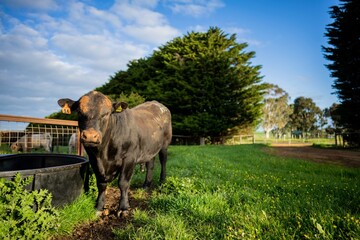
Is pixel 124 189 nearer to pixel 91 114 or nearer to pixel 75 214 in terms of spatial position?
pixel 75 214

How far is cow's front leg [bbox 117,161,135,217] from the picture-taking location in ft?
12.2

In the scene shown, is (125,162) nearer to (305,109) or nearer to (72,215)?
(72,215)

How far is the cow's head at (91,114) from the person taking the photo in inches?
121

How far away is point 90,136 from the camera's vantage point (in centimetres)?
304

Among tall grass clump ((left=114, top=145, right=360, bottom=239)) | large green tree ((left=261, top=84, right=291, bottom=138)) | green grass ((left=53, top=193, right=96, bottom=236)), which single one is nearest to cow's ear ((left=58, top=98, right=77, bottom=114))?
green grass ((left=53, top=193, right=96, bottom=236))

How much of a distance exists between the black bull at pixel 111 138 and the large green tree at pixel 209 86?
15.7 metres

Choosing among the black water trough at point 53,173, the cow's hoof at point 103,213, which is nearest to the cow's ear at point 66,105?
the black water trough at point 53,173

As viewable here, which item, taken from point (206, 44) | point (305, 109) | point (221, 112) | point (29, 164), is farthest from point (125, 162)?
point (305, 109)

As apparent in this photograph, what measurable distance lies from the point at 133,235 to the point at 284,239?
1605 mm

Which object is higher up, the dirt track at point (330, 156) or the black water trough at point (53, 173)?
the black water trough at point (53, 173)

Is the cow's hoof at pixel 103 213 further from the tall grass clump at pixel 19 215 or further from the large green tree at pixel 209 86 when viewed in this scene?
the large green tree at pixel 209 86

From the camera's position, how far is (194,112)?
21875mm

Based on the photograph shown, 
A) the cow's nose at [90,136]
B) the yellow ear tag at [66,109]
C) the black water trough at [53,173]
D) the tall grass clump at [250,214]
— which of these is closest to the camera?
the tall grass clump at [250,214]

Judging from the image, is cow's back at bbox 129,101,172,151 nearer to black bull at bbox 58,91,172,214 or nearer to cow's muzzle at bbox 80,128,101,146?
black bull at bbox 58,91,172,214
